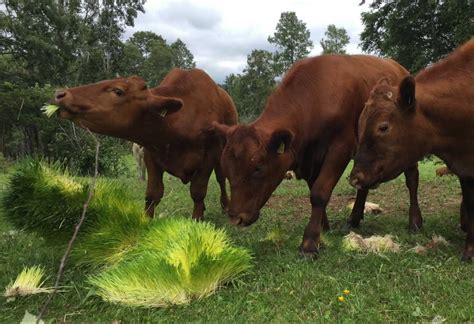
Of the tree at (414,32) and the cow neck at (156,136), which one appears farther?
the tree at (414,32)

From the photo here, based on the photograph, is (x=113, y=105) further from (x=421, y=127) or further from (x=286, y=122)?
(x=421, y=127)

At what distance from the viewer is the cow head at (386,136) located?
423 centimetres

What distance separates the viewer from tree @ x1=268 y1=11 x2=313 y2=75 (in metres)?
63.2

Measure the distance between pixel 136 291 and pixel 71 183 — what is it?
1.53 meters

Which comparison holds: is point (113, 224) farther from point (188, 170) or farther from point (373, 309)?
point (373, 309)

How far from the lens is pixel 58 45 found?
3453cm

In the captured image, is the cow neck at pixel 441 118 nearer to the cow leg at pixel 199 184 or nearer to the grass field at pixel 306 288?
the grass field at pixel 306 288

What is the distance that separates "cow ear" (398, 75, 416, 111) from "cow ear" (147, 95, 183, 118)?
2550 millimetres

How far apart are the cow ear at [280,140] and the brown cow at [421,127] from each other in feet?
2.29

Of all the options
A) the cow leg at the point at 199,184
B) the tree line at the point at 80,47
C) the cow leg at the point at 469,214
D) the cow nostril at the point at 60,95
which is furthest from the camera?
the tree line at the point at 80,47

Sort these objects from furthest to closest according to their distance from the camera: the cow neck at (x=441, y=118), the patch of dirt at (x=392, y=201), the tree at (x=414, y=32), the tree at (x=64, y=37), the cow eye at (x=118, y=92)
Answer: the tree at (x=64, y=37) → the tree at (x=414, y=32) → the patch of dirt at (x=392, y=201) → the cow eye at (x=118, y=92) → the cow neck at (x=441, y=118)

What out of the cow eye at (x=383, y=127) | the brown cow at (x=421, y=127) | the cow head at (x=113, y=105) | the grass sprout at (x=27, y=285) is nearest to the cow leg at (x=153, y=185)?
the cow head at (x=113, y=105)

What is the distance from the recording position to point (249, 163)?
4.43 meters

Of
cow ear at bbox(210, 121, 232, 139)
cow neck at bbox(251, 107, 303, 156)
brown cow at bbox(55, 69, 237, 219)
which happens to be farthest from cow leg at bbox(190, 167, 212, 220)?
cow neck at bbox(251, 107, 303, 156)
